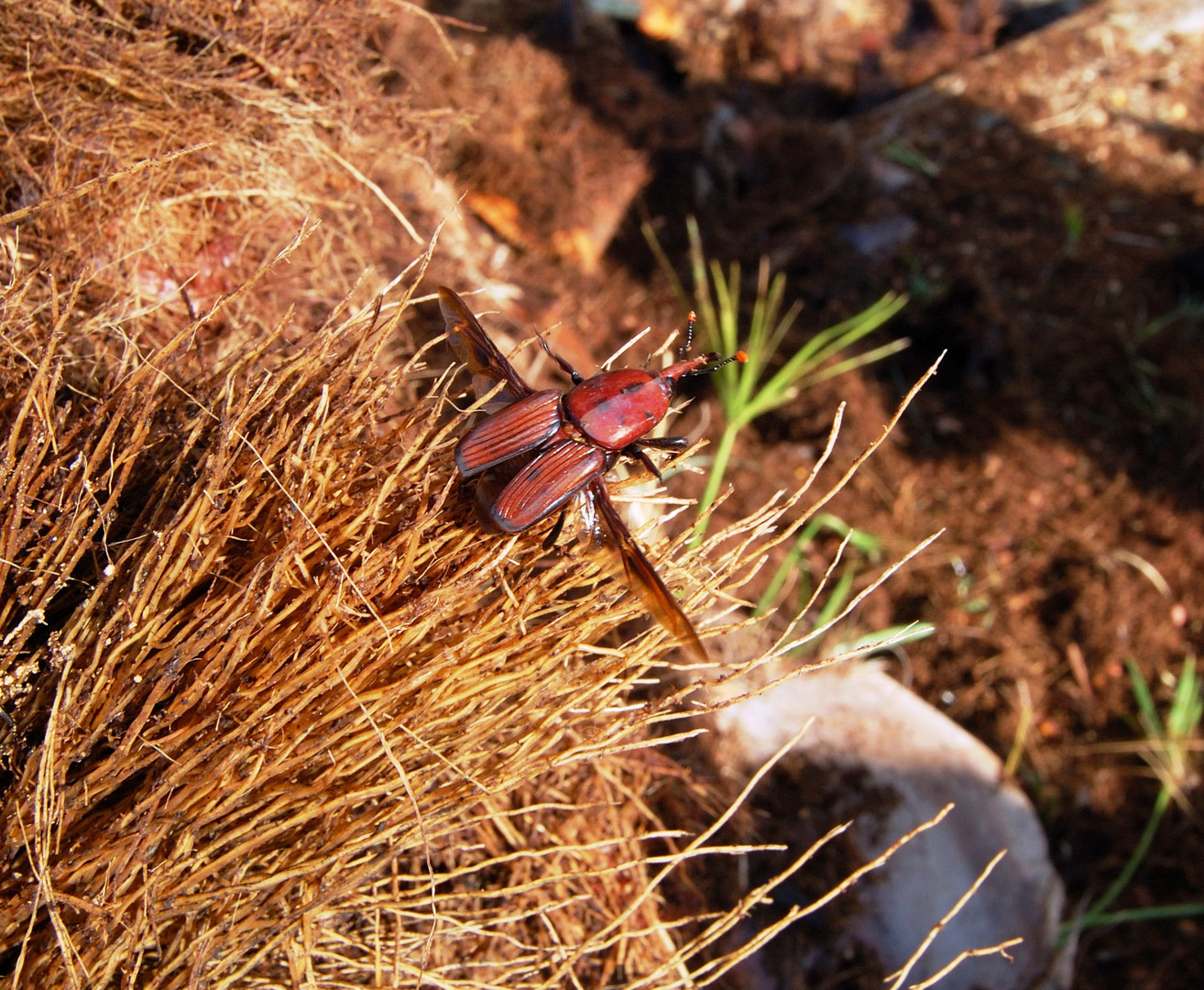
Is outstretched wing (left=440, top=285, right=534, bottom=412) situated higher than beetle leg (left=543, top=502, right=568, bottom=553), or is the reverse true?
outstretched wing (left=440, top=285, right=534, bottom=412)

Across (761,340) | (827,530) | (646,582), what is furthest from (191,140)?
(827,530)

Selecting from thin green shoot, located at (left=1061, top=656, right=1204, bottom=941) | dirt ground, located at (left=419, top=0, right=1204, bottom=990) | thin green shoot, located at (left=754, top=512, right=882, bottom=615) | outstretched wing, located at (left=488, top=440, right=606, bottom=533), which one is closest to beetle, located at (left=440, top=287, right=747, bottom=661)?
outstretched wing, located at (left=488, top=440, right=606, bottom=533)

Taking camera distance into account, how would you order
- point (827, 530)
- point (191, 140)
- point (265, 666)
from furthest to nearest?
point (827, 530)
point (191, 140)
point (265, 666)

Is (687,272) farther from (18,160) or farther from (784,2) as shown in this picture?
(18,160)

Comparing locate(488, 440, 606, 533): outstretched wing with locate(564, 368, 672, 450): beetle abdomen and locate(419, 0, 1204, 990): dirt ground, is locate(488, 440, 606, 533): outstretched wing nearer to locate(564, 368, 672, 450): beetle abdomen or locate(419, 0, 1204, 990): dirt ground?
locate(564, 368, 672, 450): beetle abdomen

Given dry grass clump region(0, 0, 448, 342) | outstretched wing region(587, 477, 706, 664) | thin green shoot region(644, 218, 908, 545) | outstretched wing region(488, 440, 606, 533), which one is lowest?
thin green shoot region(644, 218, 908, 545)

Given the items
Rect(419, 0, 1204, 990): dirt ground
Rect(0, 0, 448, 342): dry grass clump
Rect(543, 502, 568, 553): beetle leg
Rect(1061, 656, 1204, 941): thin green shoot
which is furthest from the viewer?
Rect(419, 0, 1204, 990): dirt ground

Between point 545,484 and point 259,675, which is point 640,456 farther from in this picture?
point 259,675
